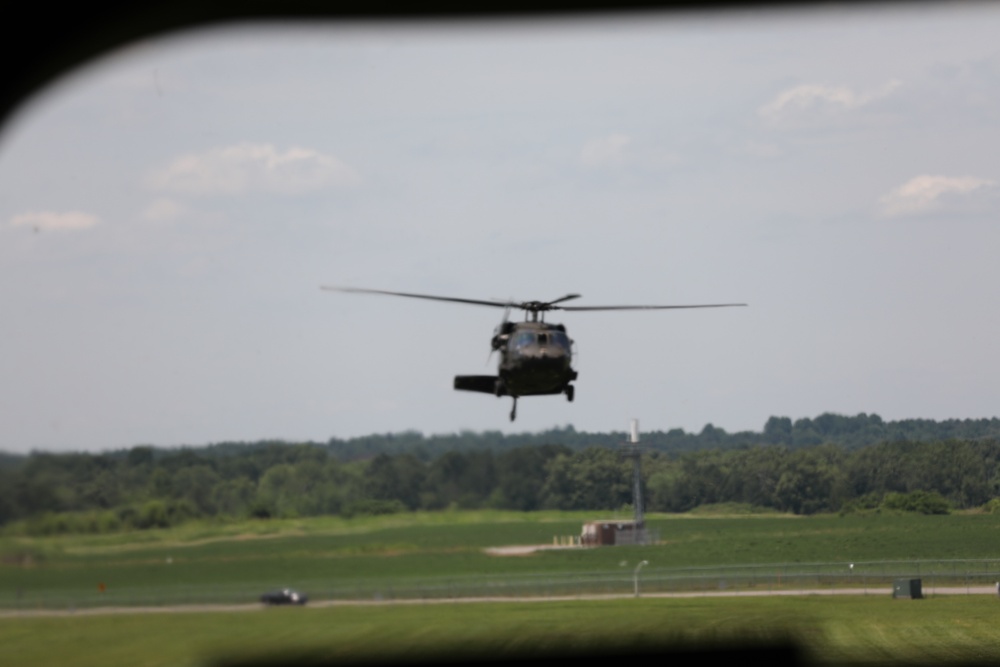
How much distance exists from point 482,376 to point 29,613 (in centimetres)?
1530

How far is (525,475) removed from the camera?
26.8 meters

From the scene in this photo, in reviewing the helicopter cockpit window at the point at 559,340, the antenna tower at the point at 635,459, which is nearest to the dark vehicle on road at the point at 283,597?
the helicopter cockpit window at the point at 559,340

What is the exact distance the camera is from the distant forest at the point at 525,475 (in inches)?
427

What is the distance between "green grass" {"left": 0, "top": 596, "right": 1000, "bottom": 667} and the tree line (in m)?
1.15

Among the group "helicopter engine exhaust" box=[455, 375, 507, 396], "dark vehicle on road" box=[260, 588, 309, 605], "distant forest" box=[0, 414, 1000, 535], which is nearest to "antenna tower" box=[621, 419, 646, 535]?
"distant forest" box=[0, 414, 1000, 535]

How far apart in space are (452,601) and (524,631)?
142 inches

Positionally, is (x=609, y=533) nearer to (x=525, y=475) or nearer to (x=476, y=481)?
(x=525, y=475)

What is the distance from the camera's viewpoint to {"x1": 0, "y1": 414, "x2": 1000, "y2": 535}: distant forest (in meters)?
10.9

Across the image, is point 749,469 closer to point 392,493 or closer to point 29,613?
point 392,493

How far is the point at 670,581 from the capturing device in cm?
4166

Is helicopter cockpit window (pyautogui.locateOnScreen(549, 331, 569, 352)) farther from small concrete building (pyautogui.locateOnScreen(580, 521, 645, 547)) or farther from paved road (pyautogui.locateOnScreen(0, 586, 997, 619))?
small concrete building (pyautogui.locateOnScreen(580, 521, 645, 547))

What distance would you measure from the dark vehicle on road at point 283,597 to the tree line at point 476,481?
1.26m

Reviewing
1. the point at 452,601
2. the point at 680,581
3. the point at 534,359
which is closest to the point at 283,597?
the point at 534,359

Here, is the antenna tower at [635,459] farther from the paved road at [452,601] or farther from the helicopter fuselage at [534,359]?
the helicopter fuselage at [534,359]
